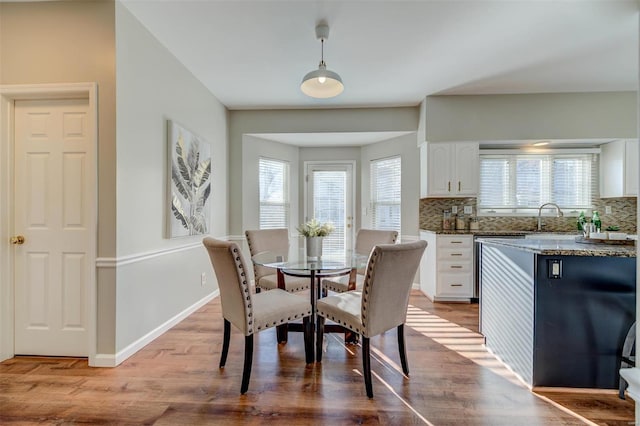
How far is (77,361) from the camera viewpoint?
89.0 inches

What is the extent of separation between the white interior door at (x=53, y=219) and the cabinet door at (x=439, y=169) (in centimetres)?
362

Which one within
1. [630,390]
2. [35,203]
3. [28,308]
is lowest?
[28,308]

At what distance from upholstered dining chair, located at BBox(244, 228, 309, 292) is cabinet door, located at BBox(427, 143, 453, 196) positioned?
6.77 feet

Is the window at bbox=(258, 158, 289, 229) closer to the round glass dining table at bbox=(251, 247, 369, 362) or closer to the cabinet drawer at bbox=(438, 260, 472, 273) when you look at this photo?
the round glass dining table at bbox=(251, 247, 369, 362)

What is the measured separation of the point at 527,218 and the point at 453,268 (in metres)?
1.46

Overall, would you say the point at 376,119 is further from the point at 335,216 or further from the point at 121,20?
the point at 121,20

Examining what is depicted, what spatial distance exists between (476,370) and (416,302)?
1631 millimetres

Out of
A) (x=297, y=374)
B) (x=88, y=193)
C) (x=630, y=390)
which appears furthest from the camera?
(x=88, y=193)

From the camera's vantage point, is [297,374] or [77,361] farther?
[77,361]

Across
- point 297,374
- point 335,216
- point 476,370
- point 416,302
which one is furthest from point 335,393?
point 335,216

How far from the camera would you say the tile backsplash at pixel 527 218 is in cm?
411

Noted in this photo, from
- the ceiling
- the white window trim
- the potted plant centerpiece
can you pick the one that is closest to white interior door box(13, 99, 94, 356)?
the ceiling

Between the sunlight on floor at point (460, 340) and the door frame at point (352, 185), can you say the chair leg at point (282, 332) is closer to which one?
the sunlight on floor at point (460, 340)

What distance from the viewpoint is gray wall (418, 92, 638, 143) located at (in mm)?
3795
